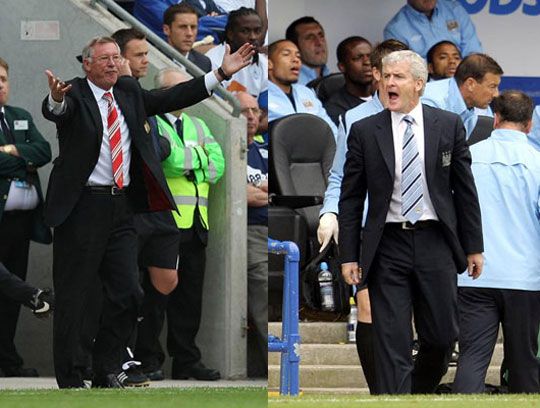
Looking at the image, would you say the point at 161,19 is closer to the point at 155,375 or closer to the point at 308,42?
the point at 155,375

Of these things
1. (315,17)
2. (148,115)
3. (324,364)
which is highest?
(315,17)

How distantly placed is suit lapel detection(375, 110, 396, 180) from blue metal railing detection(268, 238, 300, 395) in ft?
6.26

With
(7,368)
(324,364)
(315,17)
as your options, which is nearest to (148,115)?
(7,368)

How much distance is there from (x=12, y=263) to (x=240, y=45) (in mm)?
1967

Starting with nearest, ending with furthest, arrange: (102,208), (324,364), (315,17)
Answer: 1. (102,208)
2. (324,364)
3. (315,17)

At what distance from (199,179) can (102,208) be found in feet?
2.48

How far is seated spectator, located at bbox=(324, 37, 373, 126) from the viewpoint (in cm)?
1401

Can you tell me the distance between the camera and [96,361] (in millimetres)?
10812

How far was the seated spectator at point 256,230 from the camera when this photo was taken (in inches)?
434

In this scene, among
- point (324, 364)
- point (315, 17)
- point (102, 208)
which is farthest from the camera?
point (315, 17)

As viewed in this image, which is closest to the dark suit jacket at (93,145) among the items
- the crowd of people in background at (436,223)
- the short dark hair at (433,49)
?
the crowd of people in background at (436,223)

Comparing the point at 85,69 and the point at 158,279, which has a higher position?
the point at 85,69

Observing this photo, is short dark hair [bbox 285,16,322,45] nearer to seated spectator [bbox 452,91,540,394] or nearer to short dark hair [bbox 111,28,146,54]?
short dark hair [bbox 111,28,146,54]

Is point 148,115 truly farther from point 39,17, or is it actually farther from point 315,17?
point 315,17
